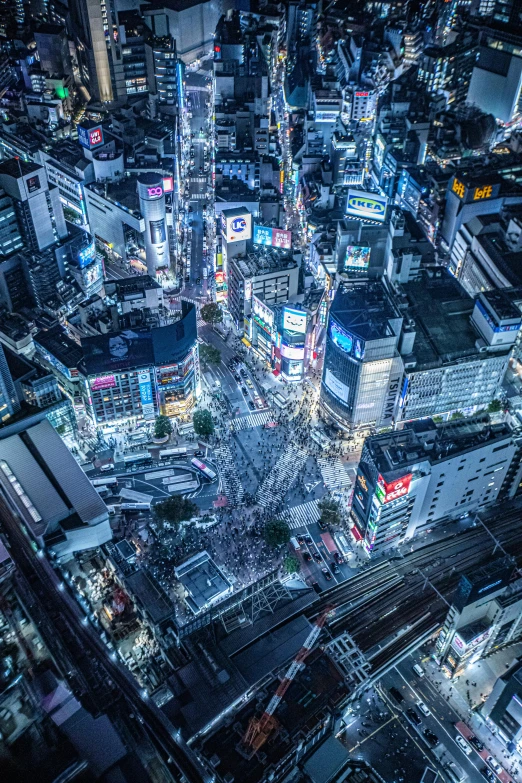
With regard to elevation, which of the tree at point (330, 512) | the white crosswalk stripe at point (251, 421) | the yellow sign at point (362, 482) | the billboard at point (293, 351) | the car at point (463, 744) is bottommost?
the car at point (463, 744)

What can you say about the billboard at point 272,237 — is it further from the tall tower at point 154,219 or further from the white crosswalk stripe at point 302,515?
the white crosswalk stripe at point 302,515

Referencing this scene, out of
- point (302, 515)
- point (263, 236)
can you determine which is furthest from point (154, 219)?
point (302, 515)

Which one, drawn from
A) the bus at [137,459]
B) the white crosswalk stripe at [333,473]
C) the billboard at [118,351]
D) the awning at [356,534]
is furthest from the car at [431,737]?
the billboard at [118,351]

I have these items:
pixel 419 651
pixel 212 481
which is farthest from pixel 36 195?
pixel 419 651

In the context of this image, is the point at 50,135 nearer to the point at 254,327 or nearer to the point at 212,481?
the point at 254,327

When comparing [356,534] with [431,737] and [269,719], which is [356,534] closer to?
[431,737]

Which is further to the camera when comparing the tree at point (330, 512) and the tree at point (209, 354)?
the tree at point (209, 354)

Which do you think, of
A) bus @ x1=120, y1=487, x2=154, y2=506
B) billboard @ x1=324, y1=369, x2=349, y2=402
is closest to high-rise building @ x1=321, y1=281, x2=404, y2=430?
billboard @ x1=324, y1=369, x2=349, y2=402
